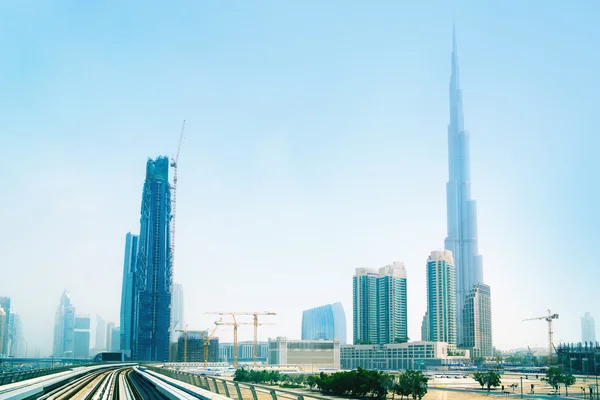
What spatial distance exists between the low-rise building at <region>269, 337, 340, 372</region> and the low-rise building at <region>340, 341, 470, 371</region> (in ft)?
48.5

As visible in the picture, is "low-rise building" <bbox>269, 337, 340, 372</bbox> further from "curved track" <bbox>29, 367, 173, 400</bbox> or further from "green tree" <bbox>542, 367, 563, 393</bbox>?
"curved track" <bbox>29, 367, 173, 400</bbox>

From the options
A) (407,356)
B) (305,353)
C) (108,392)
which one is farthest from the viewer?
(407,356)

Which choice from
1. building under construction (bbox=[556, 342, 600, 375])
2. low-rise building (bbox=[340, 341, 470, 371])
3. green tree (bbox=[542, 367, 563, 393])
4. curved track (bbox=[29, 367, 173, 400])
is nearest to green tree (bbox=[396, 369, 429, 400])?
green tree (bbox=[542, 367, 563, 393])

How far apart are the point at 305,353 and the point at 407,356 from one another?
31030 millimetres

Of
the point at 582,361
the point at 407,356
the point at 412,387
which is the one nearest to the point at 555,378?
the point at 412,387

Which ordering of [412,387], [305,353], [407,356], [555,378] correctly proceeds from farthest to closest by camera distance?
1. [407,356]
2. [305,353]
3. [555,378]
4. [412,387]

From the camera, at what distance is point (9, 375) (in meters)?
18.2

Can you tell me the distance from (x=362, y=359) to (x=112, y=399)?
606ft

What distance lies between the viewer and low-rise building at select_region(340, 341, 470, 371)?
581 ft

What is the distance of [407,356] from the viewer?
18325 cm

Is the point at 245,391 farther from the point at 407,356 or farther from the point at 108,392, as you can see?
the point at 407,356

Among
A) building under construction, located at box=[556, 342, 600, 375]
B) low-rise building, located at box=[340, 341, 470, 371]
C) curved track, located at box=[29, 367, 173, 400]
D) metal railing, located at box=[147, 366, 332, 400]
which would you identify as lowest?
low-rise building, located at box=[340, 341, 470, 371]

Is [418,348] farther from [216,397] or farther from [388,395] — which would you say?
[216,397]

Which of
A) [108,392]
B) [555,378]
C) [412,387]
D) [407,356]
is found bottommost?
[407,356]
